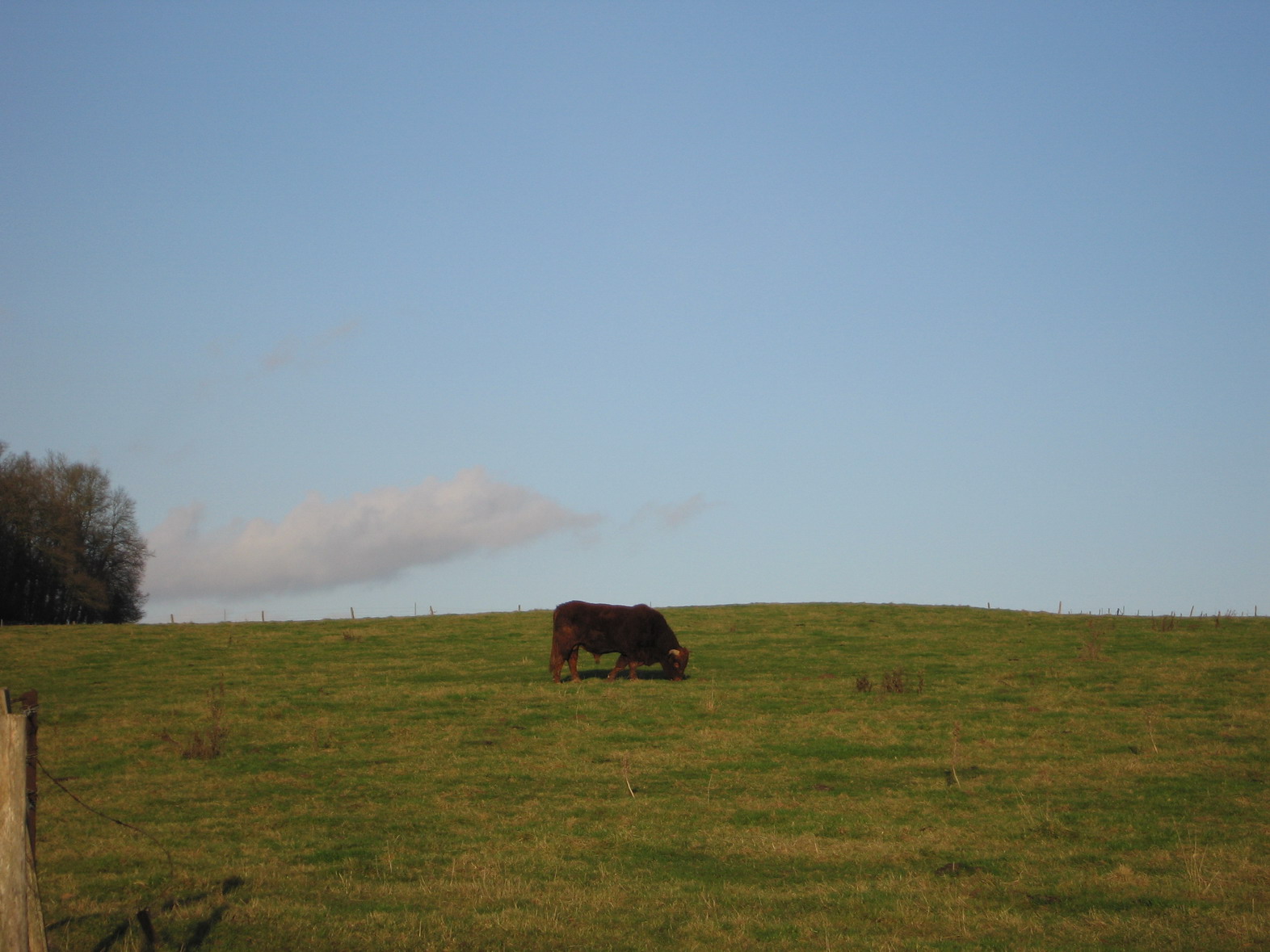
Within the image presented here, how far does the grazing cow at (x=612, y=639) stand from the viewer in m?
28.6

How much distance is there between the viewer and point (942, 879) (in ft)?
39.2

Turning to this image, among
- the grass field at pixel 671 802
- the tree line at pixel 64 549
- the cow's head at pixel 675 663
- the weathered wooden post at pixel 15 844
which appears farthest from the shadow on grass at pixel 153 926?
the tree line at pixel 64 549

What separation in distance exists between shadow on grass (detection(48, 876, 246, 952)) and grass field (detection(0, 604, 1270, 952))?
0.17 ft

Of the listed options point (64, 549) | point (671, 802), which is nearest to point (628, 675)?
point (671, 802)

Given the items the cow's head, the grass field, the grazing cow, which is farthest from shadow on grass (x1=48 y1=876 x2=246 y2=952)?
the cow's head

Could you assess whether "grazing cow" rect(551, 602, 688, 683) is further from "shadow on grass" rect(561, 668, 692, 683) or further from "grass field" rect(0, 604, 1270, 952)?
"grass field" rect(0, 604, 1270, 952)

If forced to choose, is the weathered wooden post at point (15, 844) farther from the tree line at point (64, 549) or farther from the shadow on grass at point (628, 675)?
the tree line at point (64, 549)

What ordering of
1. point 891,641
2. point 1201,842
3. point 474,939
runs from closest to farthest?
point 474,939 → point 1201,842 → point 891,641

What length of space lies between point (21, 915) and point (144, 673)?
2768cm

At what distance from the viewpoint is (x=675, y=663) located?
2875cm

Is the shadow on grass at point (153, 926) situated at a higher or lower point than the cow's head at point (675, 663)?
lower

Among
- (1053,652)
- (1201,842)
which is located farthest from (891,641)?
(1201,842)

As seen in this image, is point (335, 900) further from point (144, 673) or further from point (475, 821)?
point (144, 673)

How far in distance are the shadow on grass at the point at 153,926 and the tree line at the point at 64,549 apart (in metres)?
63.2
